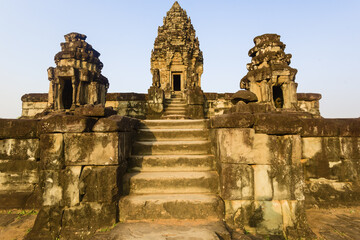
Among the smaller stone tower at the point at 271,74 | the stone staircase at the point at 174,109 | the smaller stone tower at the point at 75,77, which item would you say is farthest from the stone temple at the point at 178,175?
the stone staircase at the point at 174,109

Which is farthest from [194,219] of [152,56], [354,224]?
[152,56]

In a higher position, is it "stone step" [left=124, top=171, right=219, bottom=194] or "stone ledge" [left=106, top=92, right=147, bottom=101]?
"stone ledge" [left=106, top=92, right=147, bottom=101]

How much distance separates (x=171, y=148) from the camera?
3.79 metres

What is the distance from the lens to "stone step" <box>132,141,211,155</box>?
373cm

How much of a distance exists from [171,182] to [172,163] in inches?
18.0

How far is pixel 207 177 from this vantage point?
3.04 meters

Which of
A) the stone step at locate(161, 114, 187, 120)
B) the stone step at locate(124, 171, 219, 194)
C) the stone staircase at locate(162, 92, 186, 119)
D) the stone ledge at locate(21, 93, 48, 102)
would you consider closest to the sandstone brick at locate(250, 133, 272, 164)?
the stone step at locate(124, 171, 219, 194)

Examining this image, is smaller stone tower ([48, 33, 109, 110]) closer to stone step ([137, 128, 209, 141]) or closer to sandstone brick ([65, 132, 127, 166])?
stone step ([137, 128, 209, 141])

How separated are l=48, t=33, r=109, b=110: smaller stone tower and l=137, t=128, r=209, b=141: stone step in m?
4.07

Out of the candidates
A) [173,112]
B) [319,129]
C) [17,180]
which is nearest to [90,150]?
[17,180]

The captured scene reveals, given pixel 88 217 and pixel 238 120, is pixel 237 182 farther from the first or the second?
pixel 88 217

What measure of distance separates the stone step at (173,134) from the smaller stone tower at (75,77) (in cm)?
407

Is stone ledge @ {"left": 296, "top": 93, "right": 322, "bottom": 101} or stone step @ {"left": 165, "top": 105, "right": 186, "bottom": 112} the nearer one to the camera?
stone ledge @ {"left": 296, "top": 93, "right": 322, "bottom": 101}

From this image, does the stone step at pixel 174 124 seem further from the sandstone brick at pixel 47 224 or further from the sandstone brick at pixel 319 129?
the sandstone brick at pixel 47 224
